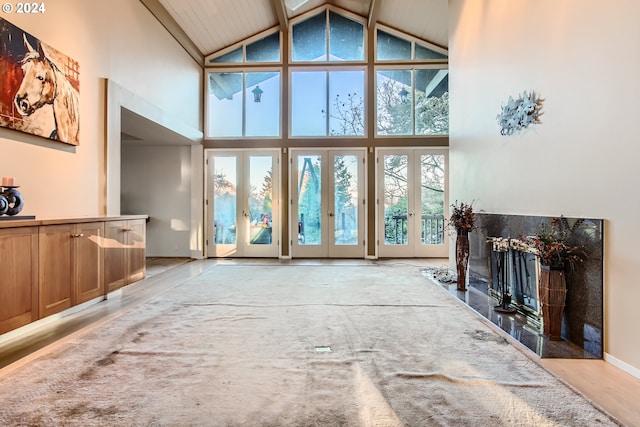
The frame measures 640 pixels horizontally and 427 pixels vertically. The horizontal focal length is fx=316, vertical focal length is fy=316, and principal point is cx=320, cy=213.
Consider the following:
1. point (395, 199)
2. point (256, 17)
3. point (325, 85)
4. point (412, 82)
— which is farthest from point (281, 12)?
point (395, 199)

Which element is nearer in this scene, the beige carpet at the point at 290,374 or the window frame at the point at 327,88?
the beige carpet at the point at 290,374

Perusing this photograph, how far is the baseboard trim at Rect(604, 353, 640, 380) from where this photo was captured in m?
1.96

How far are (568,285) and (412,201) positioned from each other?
4283 mm

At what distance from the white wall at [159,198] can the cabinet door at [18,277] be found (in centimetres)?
429

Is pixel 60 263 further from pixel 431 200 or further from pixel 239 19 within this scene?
pixel 431 200

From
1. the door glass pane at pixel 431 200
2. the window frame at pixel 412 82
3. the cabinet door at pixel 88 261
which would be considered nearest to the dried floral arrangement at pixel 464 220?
the door glass pane at pixel 431 200

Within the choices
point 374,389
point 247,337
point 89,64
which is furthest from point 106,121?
point 374,389

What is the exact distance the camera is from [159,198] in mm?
6629

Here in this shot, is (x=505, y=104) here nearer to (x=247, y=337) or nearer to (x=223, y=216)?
(x=247, y=337)

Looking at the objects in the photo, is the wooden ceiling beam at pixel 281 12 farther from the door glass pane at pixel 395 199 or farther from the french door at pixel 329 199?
the door glass pane at pixel 395 199

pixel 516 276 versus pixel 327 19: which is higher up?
pixel 327 19

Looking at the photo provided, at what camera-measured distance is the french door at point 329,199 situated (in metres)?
6.76

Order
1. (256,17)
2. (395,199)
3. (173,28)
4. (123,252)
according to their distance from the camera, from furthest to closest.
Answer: (395,199) → (256,17) → (173,28) → (123,252)

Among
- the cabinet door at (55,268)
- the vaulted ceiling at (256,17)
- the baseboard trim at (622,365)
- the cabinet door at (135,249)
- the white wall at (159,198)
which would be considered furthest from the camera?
the white wall at (159,198)
